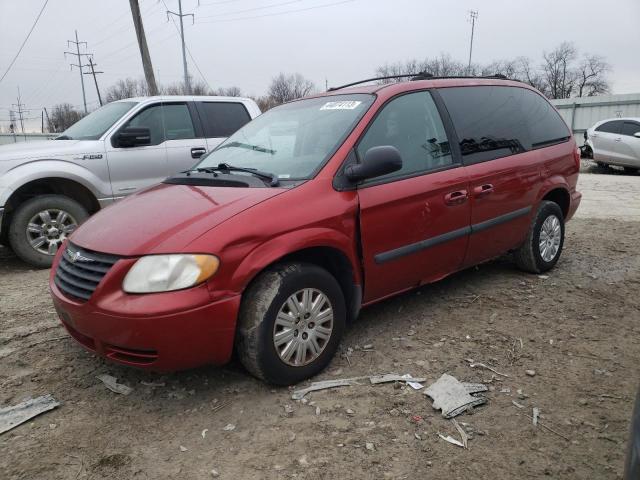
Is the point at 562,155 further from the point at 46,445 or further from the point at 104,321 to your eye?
the point at 46,445

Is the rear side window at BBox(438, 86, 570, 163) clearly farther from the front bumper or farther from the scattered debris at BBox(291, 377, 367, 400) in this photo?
the front bumper

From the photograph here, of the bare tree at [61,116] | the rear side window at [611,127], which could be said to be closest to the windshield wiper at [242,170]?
the rear side window at [611,127]

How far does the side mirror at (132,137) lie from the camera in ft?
19.7

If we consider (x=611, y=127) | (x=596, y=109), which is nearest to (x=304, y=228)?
(x=611, y=127)

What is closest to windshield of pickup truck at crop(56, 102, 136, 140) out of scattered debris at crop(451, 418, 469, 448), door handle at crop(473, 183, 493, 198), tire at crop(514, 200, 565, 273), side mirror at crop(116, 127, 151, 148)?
side mirror at crop(116, 127, 151, 148)

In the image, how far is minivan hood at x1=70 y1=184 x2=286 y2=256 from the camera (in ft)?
8.88

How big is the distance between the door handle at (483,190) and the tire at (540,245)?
34.1 inches

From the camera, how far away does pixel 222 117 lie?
23.1 ft

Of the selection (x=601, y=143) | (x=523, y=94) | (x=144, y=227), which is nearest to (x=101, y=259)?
(x=144, y=227)

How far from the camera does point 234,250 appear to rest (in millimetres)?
2689

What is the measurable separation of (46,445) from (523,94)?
4.61 metres

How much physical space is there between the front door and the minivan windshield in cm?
20

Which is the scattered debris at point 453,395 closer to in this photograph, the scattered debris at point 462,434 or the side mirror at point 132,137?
the scattered debris at point 462,434

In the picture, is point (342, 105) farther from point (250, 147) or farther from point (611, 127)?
point (611, 127)
